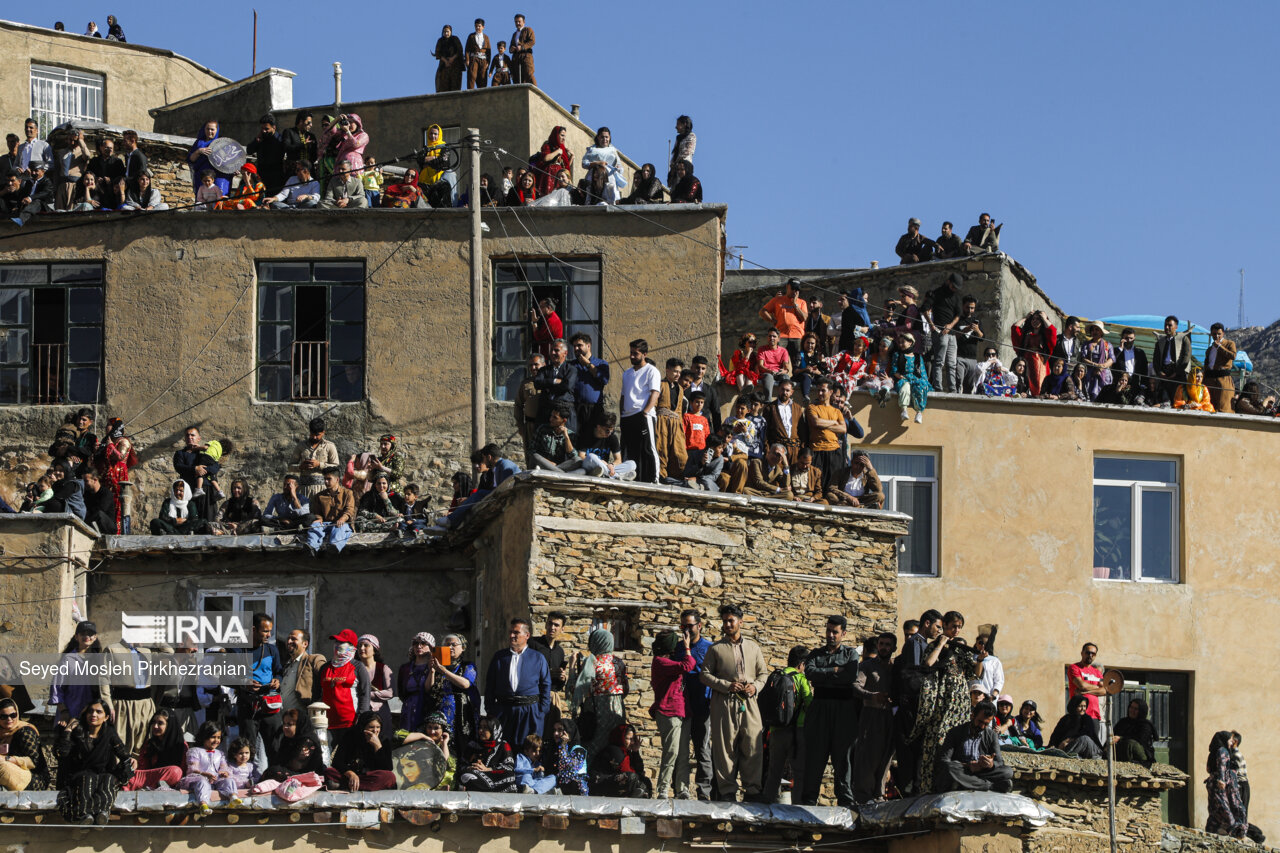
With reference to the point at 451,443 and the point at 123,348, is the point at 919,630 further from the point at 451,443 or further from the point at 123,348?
the point at 123,348

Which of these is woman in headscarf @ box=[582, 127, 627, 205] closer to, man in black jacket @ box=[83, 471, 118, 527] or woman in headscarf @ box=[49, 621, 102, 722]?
man in black jacket @ box=[83, 471, 118, 527]

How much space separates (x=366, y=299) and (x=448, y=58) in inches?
264

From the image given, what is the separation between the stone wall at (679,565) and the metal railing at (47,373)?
27.6 ft

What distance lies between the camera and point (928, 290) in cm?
3256

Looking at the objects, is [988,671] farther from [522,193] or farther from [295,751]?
[522,193]

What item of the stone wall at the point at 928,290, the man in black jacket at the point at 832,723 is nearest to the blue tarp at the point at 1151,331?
the stone wall at the point at 928,290

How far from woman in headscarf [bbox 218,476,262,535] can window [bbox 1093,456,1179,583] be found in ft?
38.9

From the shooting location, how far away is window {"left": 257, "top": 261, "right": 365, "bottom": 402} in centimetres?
2836

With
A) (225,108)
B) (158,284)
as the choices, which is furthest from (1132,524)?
(225,108)

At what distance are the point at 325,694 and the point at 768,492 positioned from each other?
6647 mm

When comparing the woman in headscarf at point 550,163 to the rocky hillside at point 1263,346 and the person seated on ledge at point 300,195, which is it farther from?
the rocky hillside at point 1263,346

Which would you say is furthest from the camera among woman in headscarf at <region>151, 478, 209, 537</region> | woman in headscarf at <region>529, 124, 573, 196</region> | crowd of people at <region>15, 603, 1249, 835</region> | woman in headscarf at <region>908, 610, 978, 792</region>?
woman in headscarf at <region>529, 124, 573, 196</region>

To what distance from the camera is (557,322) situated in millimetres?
27484

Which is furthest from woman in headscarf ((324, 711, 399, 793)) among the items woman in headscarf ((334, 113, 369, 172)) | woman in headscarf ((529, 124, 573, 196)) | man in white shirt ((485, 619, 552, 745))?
woman in headscarf ((529, 124, 573, 196))
